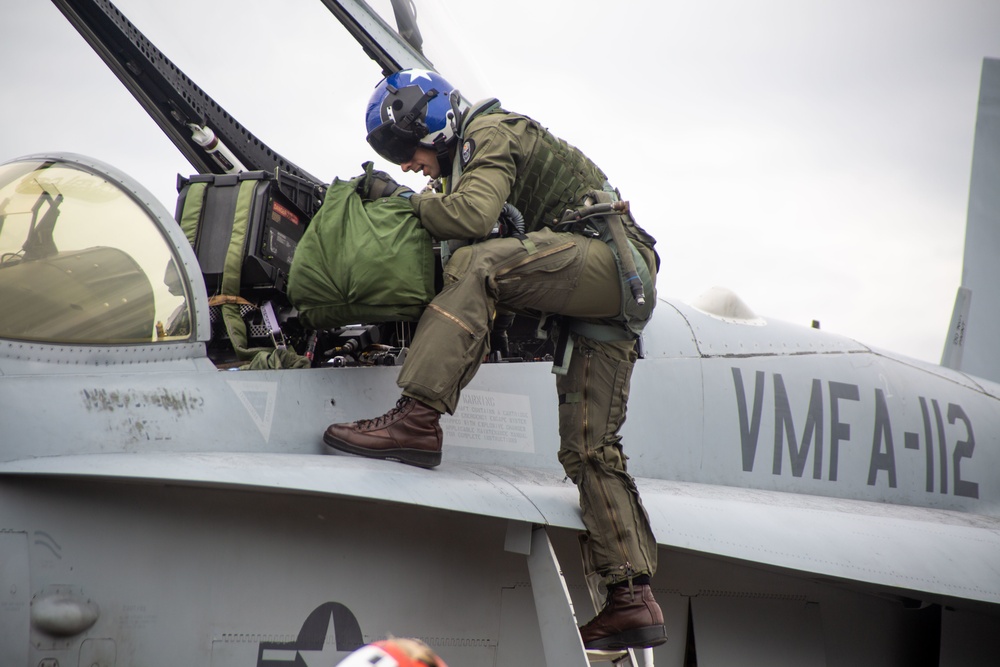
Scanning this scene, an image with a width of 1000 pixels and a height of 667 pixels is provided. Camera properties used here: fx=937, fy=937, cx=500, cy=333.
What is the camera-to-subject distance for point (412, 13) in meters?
4.70

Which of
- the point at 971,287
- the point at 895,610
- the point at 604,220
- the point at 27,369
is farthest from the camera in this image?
the point at 971,287

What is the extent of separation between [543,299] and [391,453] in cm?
75

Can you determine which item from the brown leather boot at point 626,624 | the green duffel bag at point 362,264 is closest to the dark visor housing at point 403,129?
the green duffel bag at point 362,264

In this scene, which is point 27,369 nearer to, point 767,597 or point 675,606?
point 675,606

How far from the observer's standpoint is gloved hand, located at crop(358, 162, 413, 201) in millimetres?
3338

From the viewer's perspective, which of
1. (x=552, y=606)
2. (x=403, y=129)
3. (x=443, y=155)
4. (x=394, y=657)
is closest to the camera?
(x=394, y=657)

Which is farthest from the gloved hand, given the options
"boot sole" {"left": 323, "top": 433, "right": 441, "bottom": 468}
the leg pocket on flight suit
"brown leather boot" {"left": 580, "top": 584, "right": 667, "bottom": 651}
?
"brown leather boot" {"left": 580, "top": 584, "right": 667, "bottom": 651}

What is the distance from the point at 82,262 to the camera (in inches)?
112

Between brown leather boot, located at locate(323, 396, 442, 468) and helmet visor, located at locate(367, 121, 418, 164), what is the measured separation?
976mm

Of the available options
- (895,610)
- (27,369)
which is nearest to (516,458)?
(27,369)

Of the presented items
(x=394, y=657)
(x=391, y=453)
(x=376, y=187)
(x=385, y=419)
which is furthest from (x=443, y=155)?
(x=394, y=657)

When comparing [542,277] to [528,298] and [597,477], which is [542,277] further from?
[597,477]

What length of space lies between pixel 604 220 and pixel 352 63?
Result: 188 cm

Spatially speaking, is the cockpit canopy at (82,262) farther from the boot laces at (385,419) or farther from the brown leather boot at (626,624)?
the brown leather boot at (626,624)
